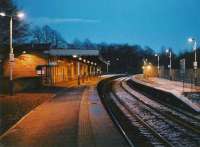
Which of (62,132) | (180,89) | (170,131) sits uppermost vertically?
(180,89)

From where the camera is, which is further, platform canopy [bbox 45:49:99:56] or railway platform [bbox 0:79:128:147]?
platform canopy [bbox 45:49:99:56]

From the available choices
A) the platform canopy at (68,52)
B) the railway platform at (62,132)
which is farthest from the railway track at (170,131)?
the platform canopy at (68,52)

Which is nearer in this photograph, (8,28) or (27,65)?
(8,28)

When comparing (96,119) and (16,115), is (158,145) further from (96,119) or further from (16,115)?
(16,115)

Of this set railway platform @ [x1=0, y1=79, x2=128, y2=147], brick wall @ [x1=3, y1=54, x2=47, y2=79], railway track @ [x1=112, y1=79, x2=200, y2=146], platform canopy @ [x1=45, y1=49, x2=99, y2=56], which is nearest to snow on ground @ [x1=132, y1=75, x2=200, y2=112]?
railway track @ [x1=112, y1=79, x2=200, y2=146]

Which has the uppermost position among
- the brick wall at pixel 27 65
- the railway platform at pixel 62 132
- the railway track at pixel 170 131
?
the brick wall at pixel 27 65

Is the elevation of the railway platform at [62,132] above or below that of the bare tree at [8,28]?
below

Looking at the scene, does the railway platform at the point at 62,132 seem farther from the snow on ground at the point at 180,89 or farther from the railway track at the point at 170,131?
the snow on ground at the point at 180,89

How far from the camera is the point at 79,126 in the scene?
21578 millimetres

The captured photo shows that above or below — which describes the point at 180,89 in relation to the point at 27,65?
below

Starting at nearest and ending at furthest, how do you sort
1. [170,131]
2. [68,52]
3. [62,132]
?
[62,132]
[170,131]
[68,52]

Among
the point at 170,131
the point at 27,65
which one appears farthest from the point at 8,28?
the point at 170,131

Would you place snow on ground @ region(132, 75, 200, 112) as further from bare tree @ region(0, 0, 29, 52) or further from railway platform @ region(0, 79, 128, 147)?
bare tree @ region(0, 0, 29, 52)

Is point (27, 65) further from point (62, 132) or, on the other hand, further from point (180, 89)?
point (62, 132)
